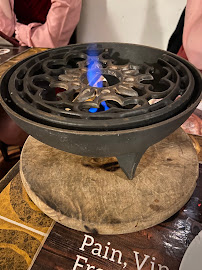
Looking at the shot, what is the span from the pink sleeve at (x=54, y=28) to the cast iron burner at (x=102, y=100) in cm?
128

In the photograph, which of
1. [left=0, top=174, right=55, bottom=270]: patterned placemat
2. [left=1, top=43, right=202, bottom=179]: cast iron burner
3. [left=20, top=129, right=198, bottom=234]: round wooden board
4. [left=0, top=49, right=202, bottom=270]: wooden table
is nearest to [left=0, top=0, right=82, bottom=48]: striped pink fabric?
[left=1, top=43, right=202, bottom=179]: cast iron burner

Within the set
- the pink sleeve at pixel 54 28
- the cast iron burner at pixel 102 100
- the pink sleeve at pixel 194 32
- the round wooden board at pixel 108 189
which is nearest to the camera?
the cast iron burner at pixel 102 100

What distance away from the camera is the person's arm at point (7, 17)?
2604mm

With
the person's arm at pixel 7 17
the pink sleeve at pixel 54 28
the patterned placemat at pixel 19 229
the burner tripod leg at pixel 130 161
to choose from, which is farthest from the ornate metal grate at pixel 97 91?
the person's arm at pixel 7 17

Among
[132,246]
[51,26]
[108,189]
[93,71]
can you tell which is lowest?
[132,246]

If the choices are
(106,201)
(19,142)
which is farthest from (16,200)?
(19,142)

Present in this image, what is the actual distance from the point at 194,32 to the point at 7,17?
192 centimetres

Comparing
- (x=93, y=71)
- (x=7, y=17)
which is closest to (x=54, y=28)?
(x=7, y=17)

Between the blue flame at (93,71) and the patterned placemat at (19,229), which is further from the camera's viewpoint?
the blue flame at (93,71)

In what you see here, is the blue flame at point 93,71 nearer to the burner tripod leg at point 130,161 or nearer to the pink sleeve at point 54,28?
the burner tripod leg at point 130,161

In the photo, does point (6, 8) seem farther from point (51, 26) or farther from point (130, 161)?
point (130, 161)

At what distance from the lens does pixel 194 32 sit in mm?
1882

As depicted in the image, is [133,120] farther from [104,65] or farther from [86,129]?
[104,65]

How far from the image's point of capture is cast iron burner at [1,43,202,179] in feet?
2.60
